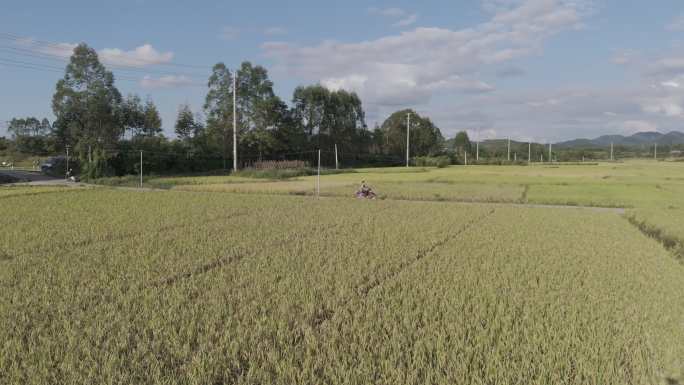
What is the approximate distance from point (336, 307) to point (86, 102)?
3934cm

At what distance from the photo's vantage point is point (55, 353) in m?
3.95

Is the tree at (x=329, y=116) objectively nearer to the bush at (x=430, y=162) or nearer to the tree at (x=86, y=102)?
the bush at (x=430, y=162)

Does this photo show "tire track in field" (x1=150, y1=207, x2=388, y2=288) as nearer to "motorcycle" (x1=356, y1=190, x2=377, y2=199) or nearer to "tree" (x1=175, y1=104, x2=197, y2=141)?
"motorcycle" (x1=356, y1=190, x2=377, y2=199)

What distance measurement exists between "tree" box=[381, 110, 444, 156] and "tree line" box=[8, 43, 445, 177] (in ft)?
0.63

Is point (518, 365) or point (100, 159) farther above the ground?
point (100, 159)

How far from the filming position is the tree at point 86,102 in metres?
36.9

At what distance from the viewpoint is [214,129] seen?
4991 centimetres

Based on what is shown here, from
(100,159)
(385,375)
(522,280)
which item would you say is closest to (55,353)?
(385,375)

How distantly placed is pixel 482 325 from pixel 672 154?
13428 centimetres

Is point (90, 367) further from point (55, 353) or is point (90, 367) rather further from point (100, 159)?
point (100, 159)

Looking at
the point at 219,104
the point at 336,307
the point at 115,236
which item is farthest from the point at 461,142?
the point at 336,307

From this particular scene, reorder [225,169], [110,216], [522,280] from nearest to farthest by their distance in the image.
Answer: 1. [522,280]
2. [110,216]
3. [225,169]

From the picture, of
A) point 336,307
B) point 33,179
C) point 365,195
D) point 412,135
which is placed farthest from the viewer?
point 412,135

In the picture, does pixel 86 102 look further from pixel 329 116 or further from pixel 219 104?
pixel 329 116
